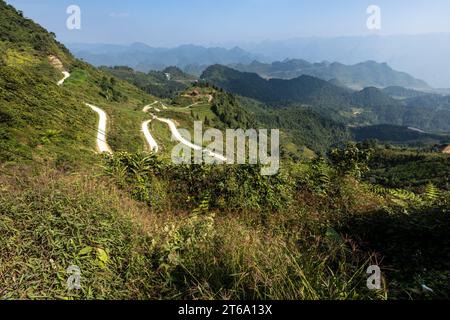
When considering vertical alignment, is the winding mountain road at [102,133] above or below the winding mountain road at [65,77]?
below

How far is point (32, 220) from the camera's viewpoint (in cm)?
403

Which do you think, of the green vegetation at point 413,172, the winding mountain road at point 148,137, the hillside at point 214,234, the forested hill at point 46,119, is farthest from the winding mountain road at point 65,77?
the green vegetation at point 413,172

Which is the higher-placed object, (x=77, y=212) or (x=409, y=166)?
(x=77, y=212)

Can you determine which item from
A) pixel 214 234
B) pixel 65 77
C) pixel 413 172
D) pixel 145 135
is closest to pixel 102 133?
pixel 145 135

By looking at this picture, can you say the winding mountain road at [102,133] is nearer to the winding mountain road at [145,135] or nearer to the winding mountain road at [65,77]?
the winding mountain road at [145,135]

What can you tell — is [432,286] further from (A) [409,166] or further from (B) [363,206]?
(A) [409,166]

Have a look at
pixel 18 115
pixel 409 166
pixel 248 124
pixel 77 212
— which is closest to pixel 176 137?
pixel 18 115

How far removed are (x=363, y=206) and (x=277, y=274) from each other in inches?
161

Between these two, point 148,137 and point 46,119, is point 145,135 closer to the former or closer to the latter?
point 148,137

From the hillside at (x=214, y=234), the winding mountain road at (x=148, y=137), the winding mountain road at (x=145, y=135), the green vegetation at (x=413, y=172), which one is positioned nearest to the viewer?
the hillside at (x=214, y=234)

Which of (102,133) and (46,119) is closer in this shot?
(46,119)

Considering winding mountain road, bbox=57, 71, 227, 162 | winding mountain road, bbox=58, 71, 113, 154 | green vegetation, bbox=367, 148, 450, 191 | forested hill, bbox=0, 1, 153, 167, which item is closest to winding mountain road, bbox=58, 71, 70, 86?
winding mountain road, bbox=57, 71, 227, 162

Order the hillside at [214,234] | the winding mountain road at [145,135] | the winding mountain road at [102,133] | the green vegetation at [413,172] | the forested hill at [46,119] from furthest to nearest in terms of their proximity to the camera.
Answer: the green vegetation at [413,172], the winding mountain road at [145,135], the winding mountain road at [102,133], the forested hill at [46,119], the hillside at [214,234]

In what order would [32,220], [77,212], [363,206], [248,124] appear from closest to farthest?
[32,220]
[77,212]
[363,206]
[248,124]
